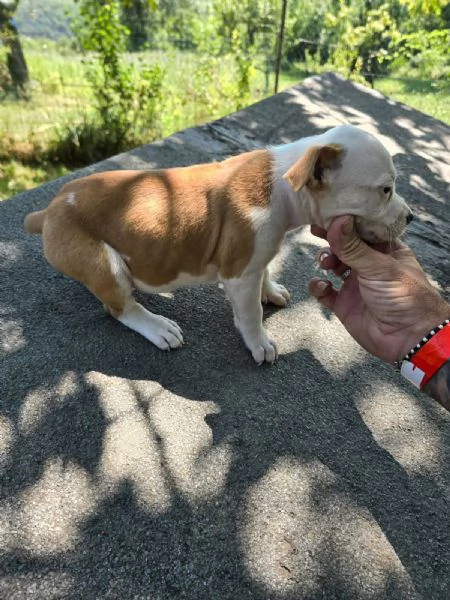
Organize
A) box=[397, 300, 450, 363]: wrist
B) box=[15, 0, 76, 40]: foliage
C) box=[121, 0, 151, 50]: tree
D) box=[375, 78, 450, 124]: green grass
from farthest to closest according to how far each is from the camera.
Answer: box=[121, 0, 151, 50]: tree < box=[375, 78, 450, 124]: green grass < box=[15, 0, 76, 40]: foliage < box=[397, 300, 450, 363]: wrist

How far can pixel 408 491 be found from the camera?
8.16 feet

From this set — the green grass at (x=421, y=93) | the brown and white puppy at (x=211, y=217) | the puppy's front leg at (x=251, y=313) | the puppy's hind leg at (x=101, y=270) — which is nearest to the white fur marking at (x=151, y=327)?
the puppy's hind leg at (x=101, y=270)

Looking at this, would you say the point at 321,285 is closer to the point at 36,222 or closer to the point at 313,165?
the point at 313,165

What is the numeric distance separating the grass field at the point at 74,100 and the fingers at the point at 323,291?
15.6 ft

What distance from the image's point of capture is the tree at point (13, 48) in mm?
7781

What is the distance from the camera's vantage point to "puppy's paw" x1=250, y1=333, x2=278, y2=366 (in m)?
3.08

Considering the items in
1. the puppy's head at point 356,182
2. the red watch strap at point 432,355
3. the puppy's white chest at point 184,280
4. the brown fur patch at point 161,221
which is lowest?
the puppy's white chest at point 184,280

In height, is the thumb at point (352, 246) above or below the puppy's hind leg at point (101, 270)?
above

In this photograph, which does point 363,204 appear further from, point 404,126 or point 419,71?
point 419,71

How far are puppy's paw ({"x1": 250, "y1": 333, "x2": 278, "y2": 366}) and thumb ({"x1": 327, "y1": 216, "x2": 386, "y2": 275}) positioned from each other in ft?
2.72

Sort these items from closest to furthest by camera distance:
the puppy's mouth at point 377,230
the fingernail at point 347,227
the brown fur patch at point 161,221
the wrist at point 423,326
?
the wrist at point 423,326 < the fingernail at point 347,227 < the puppy's mouth at point 377,230 < the brown fur patch at point 161,221

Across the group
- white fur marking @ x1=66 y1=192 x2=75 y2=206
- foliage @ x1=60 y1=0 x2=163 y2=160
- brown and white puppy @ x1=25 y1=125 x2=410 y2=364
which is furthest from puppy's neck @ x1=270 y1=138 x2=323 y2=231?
foliage @ x1=60 y1=0 x2=163 y2=160

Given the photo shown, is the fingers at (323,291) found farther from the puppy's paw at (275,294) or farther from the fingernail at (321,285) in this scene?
the puppy's paw at (275,294)

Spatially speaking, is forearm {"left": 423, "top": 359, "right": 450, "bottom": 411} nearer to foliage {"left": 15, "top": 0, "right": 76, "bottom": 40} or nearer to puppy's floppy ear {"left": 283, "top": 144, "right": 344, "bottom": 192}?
puppy's floppy ear {"left": 283, "top": 144, "right": 344, "bottom": 192}
